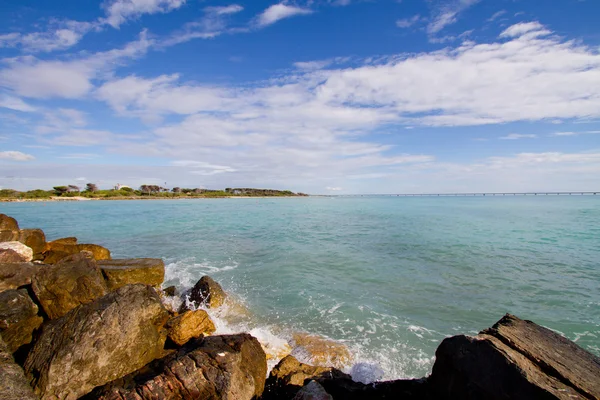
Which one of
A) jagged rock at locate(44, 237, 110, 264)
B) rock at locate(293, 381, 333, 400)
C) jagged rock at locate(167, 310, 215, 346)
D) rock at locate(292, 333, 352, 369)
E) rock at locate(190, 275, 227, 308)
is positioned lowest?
rock at locate(292, 333, 352, 369)

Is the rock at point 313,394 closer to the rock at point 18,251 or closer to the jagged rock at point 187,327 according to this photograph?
the jagged rock at point 187,327

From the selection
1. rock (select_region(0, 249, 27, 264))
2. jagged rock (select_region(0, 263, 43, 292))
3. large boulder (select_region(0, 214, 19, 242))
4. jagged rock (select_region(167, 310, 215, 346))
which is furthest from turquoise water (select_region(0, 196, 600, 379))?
jagged rock (select_region(0, 263, 43, 292))

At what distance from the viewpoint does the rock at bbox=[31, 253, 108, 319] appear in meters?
6.96

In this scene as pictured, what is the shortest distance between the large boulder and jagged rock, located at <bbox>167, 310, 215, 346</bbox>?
1281 cm

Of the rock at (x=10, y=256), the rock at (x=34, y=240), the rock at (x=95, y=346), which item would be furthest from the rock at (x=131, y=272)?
the rock at (x=34, y=240)

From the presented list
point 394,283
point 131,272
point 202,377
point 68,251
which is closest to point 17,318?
point 131,272

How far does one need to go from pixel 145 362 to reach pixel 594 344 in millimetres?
11666

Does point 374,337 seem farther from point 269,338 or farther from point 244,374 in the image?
point 244,374

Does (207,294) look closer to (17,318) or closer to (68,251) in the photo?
(17,318)

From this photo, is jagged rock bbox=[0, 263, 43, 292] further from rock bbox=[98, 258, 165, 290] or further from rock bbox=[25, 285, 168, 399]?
rock bbox=[25, 285, 168, 399]

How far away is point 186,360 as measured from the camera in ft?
14.7

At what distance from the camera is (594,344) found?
26.5 feet

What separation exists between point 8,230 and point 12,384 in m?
14.4

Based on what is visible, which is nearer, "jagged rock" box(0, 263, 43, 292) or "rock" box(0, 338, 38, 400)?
"rock" box(0, 338, 38, 400)
